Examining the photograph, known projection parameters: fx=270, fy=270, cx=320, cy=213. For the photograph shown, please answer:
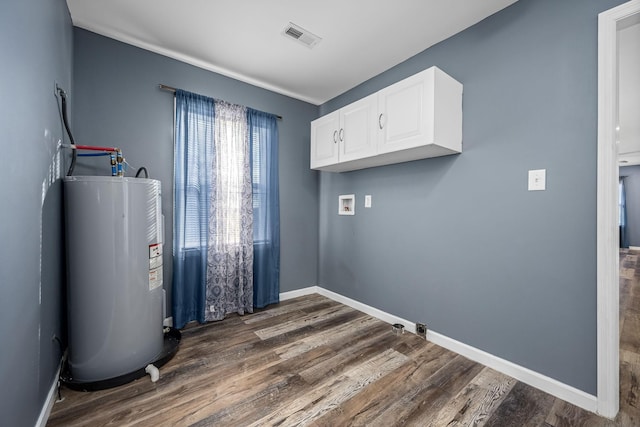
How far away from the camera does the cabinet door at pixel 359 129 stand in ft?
8.19

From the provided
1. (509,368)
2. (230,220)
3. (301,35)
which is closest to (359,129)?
(301,35)

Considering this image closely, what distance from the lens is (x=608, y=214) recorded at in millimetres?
1526

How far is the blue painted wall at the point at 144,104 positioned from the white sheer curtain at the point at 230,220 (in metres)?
0.34

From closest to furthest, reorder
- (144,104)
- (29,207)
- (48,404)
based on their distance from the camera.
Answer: (29,207), (48,404), (144,104)

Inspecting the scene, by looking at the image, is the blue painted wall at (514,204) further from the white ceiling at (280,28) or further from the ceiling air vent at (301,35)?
the ceiling air vent at (301,35)

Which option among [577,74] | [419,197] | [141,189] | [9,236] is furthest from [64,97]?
[577,74]

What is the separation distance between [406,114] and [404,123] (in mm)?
71

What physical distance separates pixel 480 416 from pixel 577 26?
2.40 metres

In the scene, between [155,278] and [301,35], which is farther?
[301,35]

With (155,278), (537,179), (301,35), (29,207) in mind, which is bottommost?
(155,278)

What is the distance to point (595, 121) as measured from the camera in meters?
1.59

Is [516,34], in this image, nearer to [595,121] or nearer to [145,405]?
[595,121]

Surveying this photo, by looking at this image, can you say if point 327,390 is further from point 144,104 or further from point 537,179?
point 144,104

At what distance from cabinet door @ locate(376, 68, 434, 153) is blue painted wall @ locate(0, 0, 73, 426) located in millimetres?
2217
